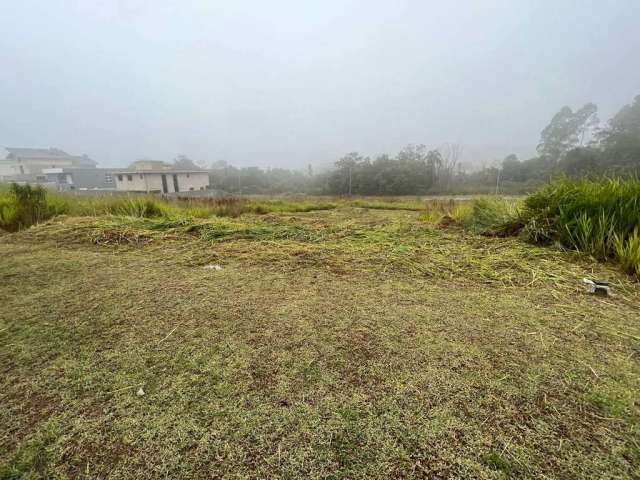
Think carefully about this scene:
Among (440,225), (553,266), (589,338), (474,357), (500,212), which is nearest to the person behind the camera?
(474,357)

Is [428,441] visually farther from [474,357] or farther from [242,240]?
[242,240]

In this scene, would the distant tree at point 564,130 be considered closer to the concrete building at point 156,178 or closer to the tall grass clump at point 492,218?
the tall grass clump at point 492,218

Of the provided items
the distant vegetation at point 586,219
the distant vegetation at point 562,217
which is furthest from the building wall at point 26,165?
the distant vegetation at point 586,219

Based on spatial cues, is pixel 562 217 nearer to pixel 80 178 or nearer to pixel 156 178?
pixel 156 178

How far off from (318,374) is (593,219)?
2697 millimetres

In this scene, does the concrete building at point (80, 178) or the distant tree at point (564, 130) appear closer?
the distant tree at point (564, 130)

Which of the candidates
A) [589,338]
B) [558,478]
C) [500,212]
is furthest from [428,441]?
[500,212]

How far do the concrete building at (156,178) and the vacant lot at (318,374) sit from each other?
22725 millimetres

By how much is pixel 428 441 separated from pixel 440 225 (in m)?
3.40

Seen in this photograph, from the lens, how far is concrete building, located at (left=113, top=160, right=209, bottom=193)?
21.0 m

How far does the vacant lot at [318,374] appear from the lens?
618mm

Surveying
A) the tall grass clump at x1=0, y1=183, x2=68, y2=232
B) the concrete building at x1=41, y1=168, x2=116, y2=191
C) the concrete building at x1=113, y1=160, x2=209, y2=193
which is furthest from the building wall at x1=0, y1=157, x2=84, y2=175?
the tall grass clump at x1=0, y1=183, x2=68, y2=232

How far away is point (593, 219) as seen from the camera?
2135 mm

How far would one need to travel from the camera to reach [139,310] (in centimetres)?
130
